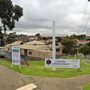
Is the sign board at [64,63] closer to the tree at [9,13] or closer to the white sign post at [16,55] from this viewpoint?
the white sign post at [16,55]

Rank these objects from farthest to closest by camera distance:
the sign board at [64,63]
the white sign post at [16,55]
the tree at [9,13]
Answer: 1. the tree at [9,13]
2. the white sign post at [16,55]
3. the sign board at [64,63]

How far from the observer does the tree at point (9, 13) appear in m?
68.5

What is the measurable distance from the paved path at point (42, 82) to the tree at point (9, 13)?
51249mm

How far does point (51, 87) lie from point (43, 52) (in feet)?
137

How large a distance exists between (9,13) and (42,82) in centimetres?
5524

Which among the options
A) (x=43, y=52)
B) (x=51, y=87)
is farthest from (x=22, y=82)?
(x=43, y=52)

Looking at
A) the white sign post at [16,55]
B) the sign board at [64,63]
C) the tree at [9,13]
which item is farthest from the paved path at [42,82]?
the tree at [9,13]

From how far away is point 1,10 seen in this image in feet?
225

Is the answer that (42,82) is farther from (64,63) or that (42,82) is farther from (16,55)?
→ (16,55)

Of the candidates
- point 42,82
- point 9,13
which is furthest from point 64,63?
point 9,13

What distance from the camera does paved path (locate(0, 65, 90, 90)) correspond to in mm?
15580

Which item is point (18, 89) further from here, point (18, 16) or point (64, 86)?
point (18, 16)

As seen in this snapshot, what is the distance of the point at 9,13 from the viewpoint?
70062 mm

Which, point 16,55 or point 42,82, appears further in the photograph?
point 16,55
